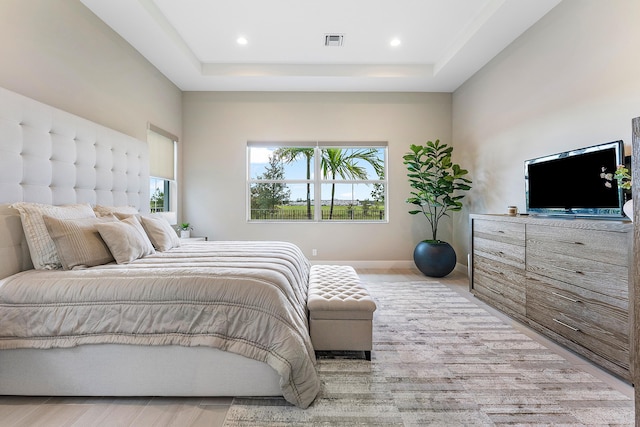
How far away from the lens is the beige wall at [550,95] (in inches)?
86.8

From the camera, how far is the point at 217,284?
1578 millimetres

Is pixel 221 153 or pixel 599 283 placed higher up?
pixel 221 153

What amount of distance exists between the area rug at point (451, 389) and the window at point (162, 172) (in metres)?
3.19

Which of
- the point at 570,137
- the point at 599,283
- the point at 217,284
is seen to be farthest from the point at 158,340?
the point at 570,137

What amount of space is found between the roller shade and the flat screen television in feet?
14.9

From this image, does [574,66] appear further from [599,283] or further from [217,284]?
[217,284]

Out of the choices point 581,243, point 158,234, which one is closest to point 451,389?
point 581,243

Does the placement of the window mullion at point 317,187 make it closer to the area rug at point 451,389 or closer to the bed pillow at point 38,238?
the area rug at point 451,389

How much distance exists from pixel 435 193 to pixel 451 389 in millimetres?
3078

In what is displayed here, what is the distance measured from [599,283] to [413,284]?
212 centimetres

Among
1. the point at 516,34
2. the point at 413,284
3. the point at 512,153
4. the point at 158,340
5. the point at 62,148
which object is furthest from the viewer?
the point at 413,284

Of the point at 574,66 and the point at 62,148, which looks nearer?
the point at 62,148

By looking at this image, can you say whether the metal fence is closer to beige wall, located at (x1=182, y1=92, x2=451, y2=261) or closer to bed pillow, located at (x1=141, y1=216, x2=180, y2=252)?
beige wall, located at (x1=182, y1=92, x2=451, y2=261)

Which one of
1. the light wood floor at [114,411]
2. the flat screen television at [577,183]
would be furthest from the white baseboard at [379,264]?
the light wood floor at [114,411]
